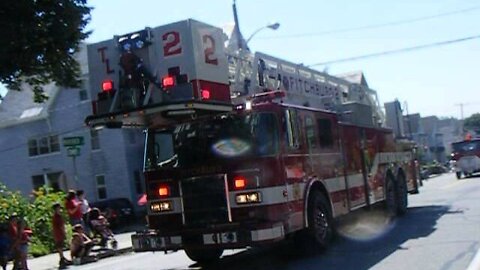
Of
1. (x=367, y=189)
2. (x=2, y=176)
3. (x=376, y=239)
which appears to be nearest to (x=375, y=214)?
(x=367, y=189)

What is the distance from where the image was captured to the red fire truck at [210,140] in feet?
28.5

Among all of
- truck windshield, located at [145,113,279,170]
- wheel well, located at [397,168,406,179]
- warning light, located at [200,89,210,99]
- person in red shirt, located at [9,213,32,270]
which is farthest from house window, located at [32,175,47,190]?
warning light, located at [200,89,210,99]

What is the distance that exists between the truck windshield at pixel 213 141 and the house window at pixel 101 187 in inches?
969

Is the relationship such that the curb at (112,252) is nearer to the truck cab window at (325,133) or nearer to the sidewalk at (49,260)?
the sidewalk at (49,260)

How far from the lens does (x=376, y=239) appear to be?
11742mm

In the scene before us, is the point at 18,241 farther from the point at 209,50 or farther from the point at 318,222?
the point at 209,50

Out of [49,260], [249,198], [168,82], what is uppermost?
[168,82]

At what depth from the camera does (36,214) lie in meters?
18.5

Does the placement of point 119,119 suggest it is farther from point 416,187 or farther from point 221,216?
point 416,187

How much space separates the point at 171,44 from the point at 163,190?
2.29 m

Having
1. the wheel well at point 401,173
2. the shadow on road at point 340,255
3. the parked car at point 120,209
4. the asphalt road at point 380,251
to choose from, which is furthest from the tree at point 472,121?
the shadow on road at point 340,255

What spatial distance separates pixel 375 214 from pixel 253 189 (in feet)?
24.7

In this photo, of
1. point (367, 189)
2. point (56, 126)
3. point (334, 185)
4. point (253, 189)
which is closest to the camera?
point (253, 189)

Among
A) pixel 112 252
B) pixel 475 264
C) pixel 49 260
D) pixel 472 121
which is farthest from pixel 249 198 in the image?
pixel 472 121
